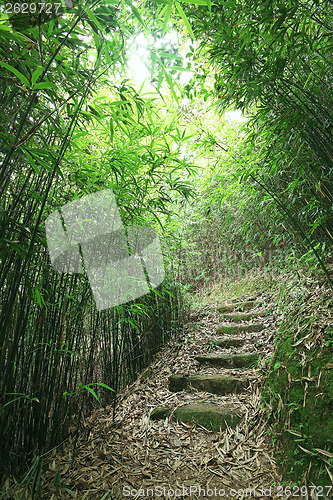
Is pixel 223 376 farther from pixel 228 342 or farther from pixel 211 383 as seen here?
pixel 228 342

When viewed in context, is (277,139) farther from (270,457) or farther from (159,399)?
(159,399)

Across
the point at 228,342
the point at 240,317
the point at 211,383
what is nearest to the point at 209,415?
the point at 211,383

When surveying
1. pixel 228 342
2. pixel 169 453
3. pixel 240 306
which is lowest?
pixel 169 453

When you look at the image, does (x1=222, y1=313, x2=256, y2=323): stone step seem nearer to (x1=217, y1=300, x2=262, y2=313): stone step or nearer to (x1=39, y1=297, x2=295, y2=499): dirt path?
(x1=217, y1=300, x2=262, y2=313): stone step

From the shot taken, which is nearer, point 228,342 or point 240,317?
point 228,342

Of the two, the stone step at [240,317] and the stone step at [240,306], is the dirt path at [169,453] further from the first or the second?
the stone step at [240,306]

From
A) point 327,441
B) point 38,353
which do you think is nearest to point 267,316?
point 327,441

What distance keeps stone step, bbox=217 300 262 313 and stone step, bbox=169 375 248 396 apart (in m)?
1.39

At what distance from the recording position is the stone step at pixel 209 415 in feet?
5.17

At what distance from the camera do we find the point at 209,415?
1643 millimetres

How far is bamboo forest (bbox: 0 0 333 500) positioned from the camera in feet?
3.04

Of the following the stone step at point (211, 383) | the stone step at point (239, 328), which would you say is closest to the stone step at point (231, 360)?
the stone step at point (211, 383)

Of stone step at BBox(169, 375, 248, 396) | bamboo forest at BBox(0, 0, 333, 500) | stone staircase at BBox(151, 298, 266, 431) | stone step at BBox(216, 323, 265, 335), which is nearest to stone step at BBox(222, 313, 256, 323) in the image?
stone staircase at BBox(151, 298, 266, 431)

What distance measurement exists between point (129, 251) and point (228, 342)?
4.76 ft
